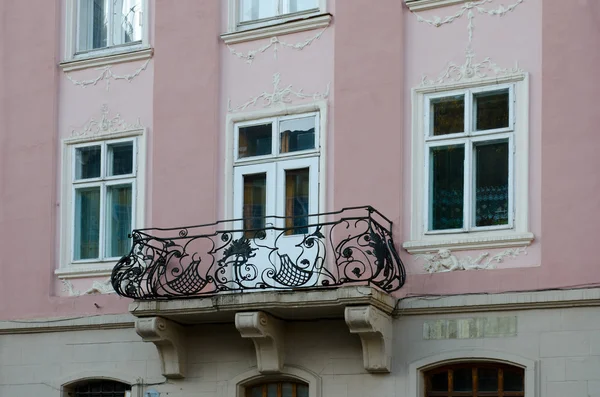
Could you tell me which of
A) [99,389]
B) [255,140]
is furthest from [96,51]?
[99,389]

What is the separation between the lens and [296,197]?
54.4 feet

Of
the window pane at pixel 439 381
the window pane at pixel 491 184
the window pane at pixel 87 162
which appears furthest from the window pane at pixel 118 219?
the window pane at pixel 491 184

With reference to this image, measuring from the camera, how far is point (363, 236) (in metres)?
15.7

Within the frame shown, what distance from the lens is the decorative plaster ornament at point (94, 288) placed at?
17.4 m

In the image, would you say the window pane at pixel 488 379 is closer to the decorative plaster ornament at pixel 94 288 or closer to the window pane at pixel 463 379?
the window pane at pixel 463 379

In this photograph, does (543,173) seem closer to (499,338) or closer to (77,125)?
(499,338)

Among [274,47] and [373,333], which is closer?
[373,333]

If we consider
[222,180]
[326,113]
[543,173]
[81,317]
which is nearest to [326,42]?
[326,113]

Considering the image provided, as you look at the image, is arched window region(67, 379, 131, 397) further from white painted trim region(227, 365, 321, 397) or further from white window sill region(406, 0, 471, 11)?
white window sill region(406, 0, 471, 11)

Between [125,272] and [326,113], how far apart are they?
3.01 meters

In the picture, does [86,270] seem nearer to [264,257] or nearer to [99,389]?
[99,389]

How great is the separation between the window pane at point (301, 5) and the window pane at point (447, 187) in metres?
2.53

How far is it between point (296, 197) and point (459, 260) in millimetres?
2315

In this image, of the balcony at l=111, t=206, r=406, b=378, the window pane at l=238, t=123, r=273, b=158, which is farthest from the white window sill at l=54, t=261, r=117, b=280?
the window pane at l=238, t=123, r=273, b=158
